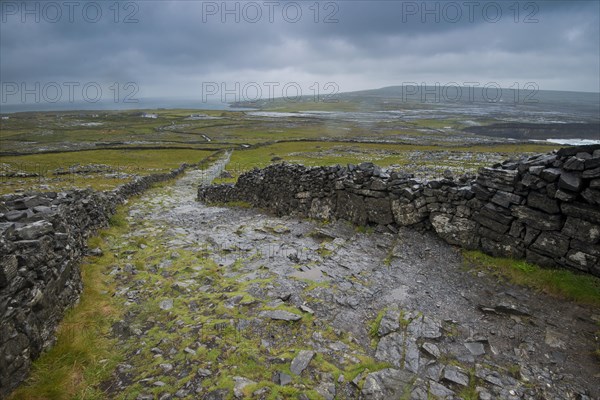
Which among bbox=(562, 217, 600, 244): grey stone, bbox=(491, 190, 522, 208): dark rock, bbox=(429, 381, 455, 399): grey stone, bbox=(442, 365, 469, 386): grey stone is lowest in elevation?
bbox=(429, 381, 455, 399): grey stone

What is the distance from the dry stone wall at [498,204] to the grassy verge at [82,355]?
11856mm

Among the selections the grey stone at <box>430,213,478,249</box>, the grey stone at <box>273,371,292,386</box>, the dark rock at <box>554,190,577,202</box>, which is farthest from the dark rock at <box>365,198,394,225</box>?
the grey stone at <box>273,371,292,386</box>

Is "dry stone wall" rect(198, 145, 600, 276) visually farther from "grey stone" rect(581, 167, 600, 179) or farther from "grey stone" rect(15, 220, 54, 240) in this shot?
"grey stone" rect(15, 220, 54, 240)

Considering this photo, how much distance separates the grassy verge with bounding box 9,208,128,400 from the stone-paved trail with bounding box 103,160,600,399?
370 millimetres

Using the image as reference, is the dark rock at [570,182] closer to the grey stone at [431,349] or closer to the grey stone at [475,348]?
the grey stone at [475,348]

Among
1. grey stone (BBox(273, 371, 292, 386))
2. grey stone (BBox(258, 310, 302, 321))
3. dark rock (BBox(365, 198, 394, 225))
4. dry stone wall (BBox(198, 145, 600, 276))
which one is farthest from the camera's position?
dark rock (BBox(365, 198, 394, 225))

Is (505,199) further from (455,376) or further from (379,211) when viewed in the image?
(455,376)

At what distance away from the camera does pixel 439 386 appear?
714cm

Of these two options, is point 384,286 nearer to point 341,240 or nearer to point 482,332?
point 482,332

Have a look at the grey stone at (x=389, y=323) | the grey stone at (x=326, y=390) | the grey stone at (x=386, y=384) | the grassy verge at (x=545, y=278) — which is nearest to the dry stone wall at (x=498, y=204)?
the grassy verge at (x=545, y=278)

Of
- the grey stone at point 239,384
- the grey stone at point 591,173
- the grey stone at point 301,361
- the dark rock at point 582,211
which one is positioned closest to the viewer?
the grey stone at point 239,384

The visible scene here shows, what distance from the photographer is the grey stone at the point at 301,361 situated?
7.40 m

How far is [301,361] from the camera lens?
763 centimetres

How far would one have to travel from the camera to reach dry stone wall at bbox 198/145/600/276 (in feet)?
34.3
